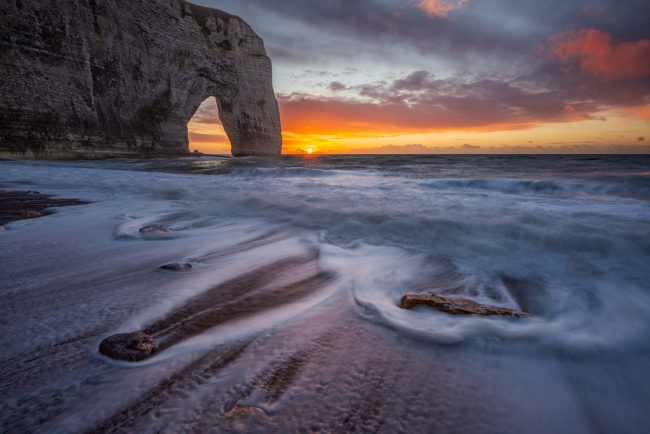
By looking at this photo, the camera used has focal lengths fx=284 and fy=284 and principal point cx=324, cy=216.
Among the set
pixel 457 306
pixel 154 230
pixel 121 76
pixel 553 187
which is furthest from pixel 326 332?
pixel 121 76

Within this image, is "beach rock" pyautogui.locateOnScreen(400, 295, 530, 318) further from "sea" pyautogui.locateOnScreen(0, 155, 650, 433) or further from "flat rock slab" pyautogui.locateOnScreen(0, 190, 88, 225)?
"flat rock slab" pyautogui.locateOnScreen(0, 190, 88, 225)

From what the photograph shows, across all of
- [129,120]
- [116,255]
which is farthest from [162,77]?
[116,255]

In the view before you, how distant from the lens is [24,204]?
3701 mm

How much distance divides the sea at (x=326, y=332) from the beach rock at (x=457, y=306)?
4cm

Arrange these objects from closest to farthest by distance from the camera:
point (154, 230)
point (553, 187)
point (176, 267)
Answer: point (176, 267) < point (154, 230) < point (553, 187)

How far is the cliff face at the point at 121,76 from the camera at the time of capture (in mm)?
15125

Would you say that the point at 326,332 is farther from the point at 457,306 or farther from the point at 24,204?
the point at 24,204

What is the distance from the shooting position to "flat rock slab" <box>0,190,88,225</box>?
2965 mm

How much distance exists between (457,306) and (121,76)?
27.1 metres

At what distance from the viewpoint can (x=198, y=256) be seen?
6.98 feet

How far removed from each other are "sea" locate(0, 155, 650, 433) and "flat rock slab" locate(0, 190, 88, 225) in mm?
572

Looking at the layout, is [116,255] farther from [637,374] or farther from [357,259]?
[637,374]

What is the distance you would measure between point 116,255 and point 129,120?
25117 millimetres

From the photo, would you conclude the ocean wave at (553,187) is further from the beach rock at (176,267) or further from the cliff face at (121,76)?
the cliff face at (121,76)
